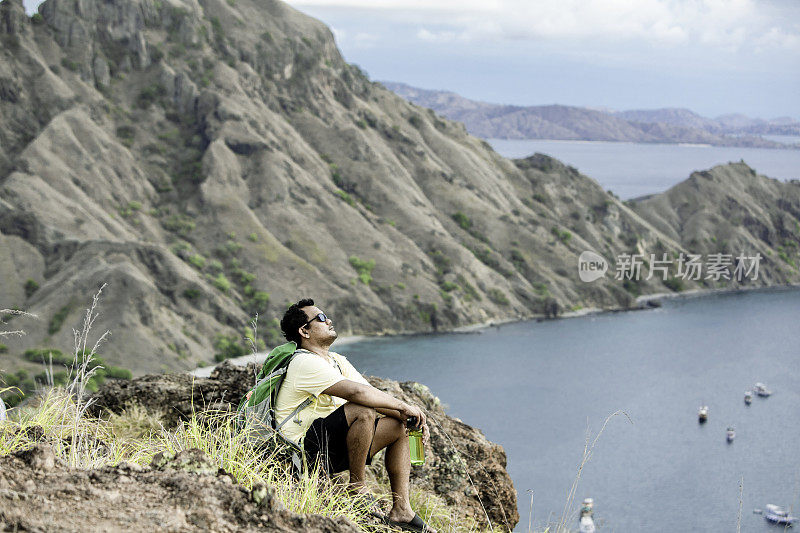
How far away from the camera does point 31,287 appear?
216 feet

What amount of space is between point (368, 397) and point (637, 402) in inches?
2677

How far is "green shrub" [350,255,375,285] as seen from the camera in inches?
3344

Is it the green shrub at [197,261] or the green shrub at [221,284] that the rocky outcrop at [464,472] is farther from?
the green shrub at [197,261]

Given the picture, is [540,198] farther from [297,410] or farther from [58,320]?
[297,410]

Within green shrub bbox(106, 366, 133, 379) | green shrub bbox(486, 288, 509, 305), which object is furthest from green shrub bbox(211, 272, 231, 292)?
green shrub bbox(486, 288, 509, 305)

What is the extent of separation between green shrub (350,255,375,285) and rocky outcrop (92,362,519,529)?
3040 inches

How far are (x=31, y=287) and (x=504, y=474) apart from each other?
66589mm

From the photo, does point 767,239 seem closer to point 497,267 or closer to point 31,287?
point 497,267

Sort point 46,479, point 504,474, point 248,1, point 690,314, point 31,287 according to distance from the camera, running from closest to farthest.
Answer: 1. point 46,479
2. point 504,474
3. point 31,287
4. point 690,314
5. point 248,1

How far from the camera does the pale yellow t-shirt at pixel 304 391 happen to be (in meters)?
4.89

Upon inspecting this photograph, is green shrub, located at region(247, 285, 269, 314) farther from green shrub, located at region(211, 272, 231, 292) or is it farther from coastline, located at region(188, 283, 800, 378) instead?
coastline, located at region(188, 283, 800, 378)

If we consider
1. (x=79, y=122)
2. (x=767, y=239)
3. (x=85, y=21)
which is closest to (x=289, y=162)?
(x=79, y=122)
